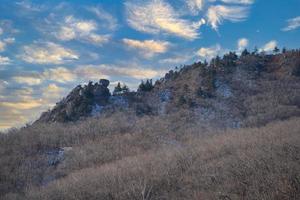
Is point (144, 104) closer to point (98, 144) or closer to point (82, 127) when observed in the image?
point (82, 127)

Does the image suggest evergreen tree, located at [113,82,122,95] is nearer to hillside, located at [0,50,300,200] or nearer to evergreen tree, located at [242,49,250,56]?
hillside, located at [0,50,300,200]

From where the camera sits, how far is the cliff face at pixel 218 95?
45.7 metres

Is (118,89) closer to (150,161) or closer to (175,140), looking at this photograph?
(175,140)

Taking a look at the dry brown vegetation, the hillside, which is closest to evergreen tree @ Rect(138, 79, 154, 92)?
the hillside

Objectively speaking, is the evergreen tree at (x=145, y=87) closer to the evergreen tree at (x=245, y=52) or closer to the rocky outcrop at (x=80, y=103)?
the rocky outcrop at (x=80, y=103)

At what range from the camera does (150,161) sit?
95.9 ft

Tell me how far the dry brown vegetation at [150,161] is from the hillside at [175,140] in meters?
0.09

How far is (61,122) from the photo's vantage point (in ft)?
161

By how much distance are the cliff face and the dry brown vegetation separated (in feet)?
13.0

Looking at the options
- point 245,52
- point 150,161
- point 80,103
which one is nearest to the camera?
point 150,161

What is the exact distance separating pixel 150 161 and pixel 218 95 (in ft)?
85.9

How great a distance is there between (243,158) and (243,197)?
7.50 m

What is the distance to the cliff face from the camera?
4566 centimetres

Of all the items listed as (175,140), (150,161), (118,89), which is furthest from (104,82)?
(150,161)
